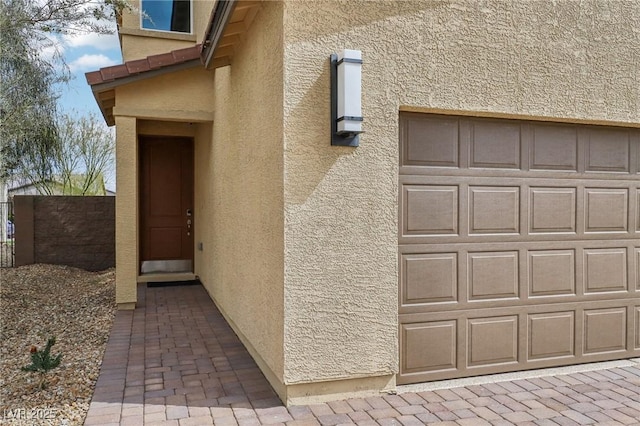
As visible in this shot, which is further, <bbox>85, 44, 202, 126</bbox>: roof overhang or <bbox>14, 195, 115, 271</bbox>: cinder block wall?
<bbox>14, 195, 115, 271</bbox>: cinder block wall

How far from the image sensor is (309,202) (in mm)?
4746

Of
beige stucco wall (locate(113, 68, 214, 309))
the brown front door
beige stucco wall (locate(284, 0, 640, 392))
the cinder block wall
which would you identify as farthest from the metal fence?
beige stucco wall (locate(284, 0, 640, 392))

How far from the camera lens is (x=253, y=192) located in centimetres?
598

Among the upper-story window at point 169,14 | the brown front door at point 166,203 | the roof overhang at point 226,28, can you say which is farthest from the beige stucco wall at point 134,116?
the upper-story window at point 169,14

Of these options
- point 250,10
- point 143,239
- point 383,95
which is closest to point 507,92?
point 383,95

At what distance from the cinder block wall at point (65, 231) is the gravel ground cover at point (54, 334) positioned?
501 mm

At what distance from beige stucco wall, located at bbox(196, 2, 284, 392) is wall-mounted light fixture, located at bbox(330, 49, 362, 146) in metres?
0.52

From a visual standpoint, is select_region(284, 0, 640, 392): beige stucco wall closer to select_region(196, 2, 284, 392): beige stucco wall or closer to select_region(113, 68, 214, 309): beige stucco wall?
select_region(196, 2, 284, 392): beige stucco wall

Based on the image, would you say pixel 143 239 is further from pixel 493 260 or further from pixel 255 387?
pixel 493 260

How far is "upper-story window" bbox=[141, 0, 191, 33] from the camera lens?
11555mm

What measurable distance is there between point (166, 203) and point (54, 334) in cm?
518

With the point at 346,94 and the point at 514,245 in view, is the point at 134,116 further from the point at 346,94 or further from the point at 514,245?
the point at 514,245

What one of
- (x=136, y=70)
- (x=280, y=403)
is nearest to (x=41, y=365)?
(x=280, y=403)

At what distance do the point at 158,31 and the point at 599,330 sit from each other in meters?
10.4
